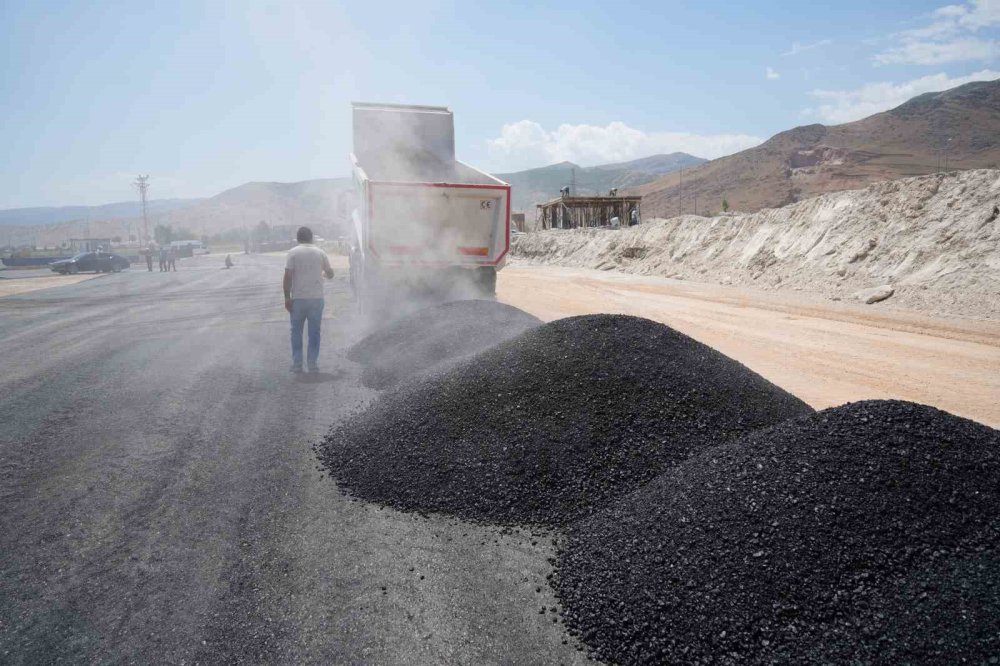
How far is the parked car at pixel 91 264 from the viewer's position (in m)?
28.2

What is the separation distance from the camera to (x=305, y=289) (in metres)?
7.12

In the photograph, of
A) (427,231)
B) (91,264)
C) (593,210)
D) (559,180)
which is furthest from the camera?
(559,180)

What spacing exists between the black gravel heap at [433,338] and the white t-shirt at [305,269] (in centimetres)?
125

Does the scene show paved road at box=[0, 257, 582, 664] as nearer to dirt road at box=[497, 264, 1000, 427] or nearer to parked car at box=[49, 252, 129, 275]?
dirt road at box=[497, 264, 1000, 427]

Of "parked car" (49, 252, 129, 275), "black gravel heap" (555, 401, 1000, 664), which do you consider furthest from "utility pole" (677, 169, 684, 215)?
"black gravel heap" (555, 401, 1000, 664)

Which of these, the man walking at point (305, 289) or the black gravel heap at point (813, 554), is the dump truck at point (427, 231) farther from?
the black gravel heap at point (813, 554)

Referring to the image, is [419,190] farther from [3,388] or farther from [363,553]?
[363,553]

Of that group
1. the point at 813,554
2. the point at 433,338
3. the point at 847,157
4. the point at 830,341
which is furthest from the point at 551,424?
the point at 847,157

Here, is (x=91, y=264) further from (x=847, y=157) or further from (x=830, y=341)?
(x=847, y=157)

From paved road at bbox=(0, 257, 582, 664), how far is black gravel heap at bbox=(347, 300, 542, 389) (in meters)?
0.90

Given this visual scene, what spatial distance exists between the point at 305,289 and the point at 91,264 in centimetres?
2838

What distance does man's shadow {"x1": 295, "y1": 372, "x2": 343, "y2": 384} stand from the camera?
6.98 metres

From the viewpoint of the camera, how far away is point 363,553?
10.8ft

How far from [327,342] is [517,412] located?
6.00m
